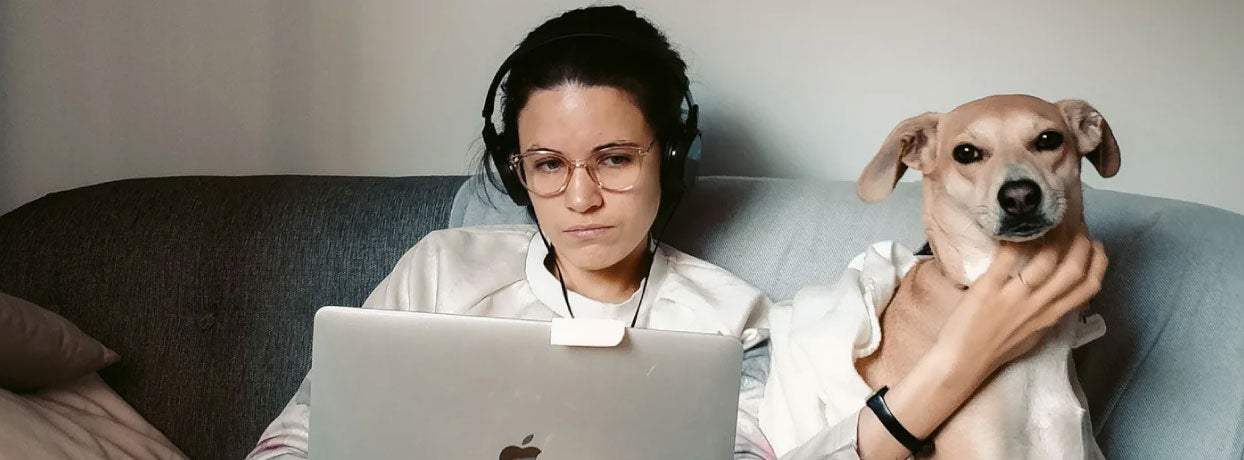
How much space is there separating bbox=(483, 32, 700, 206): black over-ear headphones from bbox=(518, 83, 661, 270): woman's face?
0.05m

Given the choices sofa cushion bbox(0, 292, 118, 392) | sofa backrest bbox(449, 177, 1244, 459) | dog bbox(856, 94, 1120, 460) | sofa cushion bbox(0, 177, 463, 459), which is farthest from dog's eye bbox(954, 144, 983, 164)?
sofa cushion bbox(0, 292, 118, 392)

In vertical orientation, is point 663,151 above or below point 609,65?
below

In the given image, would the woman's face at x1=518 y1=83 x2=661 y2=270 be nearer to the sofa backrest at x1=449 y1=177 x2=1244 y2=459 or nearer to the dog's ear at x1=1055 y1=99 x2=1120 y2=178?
the sofa backrest at x1=449 y1=177 x2=1244 y2=459

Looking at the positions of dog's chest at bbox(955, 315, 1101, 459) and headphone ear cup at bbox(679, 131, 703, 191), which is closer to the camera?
dog's chest at bbox(955, 315, 1101, 459)

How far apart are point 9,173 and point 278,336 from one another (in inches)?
33.4

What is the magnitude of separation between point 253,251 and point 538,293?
0.59 meters

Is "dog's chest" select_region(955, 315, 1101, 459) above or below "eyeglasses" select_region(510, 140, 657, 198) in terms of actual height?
below

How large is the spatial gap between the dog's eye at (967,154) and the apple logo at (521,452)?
2.07ft

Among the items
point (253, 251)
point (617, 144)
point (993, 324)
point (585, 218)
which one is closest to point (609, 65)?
point (617, 144)

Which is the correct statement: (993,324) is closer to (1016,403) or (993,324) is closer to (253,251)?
(1016,403)

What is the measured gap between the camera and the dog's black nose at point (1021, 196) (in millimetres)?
1063

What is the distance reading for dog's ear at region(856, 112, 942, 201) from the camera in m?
1.26

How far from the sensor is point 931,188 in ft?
4.05

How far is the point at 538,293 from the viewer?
1520 millimetres
